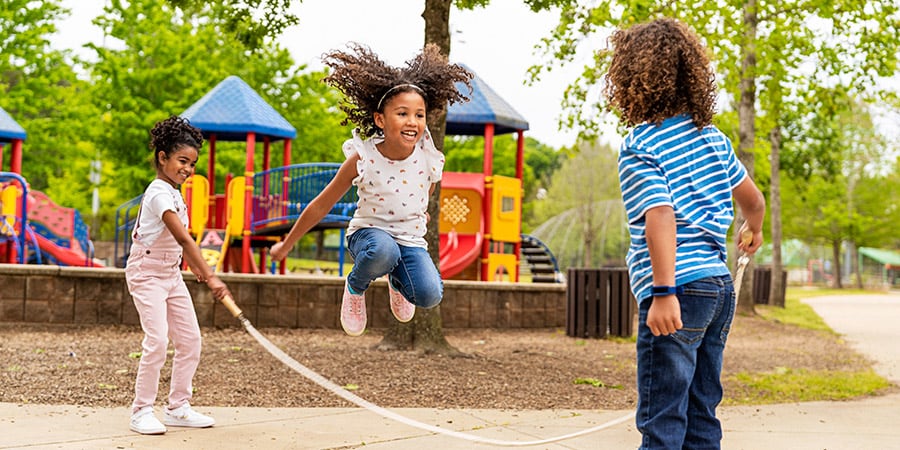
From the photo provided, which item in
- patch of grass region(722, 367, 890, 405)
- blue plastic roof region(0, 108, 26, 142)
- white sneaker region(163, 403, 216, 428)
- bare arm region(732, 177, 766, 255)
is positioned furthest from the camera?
blue plastic roof region(0, 108, 26, 142)

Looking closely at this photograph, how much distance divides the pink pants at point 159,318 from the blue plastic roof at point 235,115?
1119 cm

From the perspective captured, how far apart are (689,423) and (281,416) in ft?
10.0

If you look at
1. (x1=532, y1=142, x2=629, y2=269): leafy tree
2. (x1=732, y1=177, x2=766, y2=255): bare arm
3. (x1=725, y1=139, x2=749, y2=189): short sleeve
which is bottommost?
(x1=732, y1=177, x2=766, y2=255): bare arm

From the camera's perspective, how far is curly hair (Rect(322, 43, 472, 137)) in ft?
15.8

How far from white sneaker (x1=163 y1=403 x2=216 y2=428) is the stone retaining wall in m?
3.77

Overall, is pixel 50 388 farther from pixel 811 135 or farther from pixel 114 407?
pixel 811 135

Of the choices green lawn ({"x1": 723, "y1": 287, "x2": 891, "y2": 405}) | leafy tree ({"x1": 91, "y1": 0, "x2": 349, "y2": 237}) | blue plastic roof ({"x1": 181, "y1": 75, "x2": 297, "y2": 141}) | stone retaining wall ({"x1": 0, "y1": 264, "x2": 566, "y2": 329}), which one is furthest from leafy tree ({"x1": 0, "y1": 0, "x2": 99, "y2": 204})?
green lawn ({"x1": 723, "y1": 287, "x2": 891, "y2": 405})

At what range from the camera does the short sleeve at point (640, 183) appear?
3.28 m

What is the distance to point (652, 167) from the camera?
133 inches

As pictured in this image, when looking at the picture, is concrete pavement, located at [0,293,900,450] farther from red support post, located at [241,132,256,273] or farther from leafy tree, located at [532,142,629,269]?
leafy tree, located at [532,142,629,269]

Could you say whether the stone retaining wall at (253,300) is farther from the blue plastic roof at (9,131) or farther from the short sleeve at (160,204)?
the blue plastic roof at (9,131)

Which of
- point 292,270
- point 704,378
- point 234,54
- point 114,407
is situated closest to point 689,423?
point 704,378

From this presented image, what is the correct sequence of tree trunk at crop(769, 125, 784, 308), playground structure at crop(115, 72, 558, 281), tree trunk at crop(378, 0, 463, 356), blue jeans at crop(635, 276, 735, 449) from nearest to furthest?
1. blue jeans at crop(635, 276, 735, 449)
2. tree trunk at crop(378, 0, 463, 356)
3. playground structure at crop(115, 72, 558, 281)
4. tree trunk at crop(769, 125, 784, 308)

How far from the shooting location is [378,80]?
479 cm
